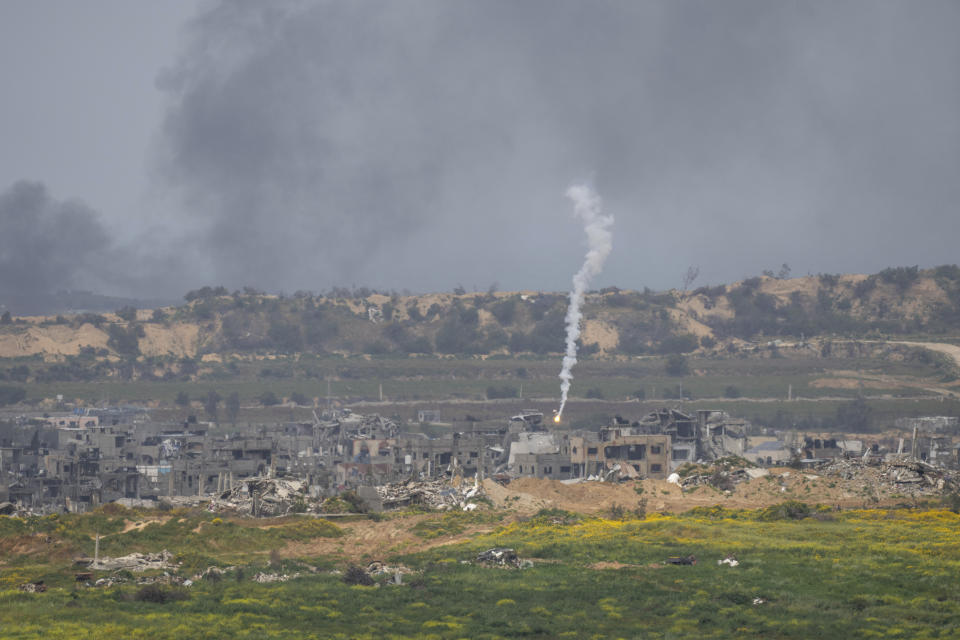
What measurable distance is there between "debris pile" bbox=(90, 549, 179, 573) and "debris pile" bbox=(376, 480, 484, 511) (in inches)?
910

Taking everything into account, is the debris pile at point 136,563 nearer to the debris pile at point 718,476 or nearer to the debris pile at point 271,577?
the debris pile at point 271,577

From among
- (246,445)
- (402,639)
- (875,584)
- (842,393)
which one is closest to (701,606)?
(875,584)

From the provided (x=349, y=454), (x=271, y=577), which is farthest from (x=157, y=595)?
(x=349, y=454)

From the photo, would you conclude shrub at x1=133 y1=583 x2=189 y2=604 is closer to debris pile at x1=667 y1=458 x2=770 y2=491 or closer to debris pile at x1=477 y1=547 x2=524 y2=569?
debris pile at x1=477 y1=547 x2=524 y2=569

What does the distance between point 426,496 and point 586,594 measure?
32747mm

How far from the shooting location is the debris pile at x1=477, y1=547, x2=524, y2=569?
1972 inches

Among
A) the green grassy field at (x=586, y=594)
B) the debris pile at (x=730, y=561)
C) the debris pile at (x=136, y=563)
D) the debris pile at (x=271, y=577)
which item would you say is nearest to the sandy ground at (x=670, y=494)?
the green grassy field at (x=586, y=594)

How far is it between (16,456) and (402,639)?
7981 cm

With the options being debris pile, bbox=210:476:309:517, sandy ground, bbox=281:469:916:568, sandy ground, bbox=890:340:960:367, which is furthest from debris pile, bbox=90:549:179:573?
sandy ground, bbox=890:340:960:367

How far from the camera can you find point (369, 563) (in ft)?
172

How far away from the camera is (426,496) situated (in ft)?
248

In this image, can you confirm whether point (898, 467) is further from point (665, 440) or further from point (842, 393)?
point (842, 393)

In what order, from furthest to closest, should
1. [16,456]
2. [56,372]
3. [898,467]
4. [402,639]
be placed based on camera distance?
[56,372]
[16,456]
[898,467]
[402,639]

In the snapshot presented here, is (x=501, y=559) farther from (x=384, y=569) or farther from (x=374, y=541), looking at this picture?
(x=374, y=541)
